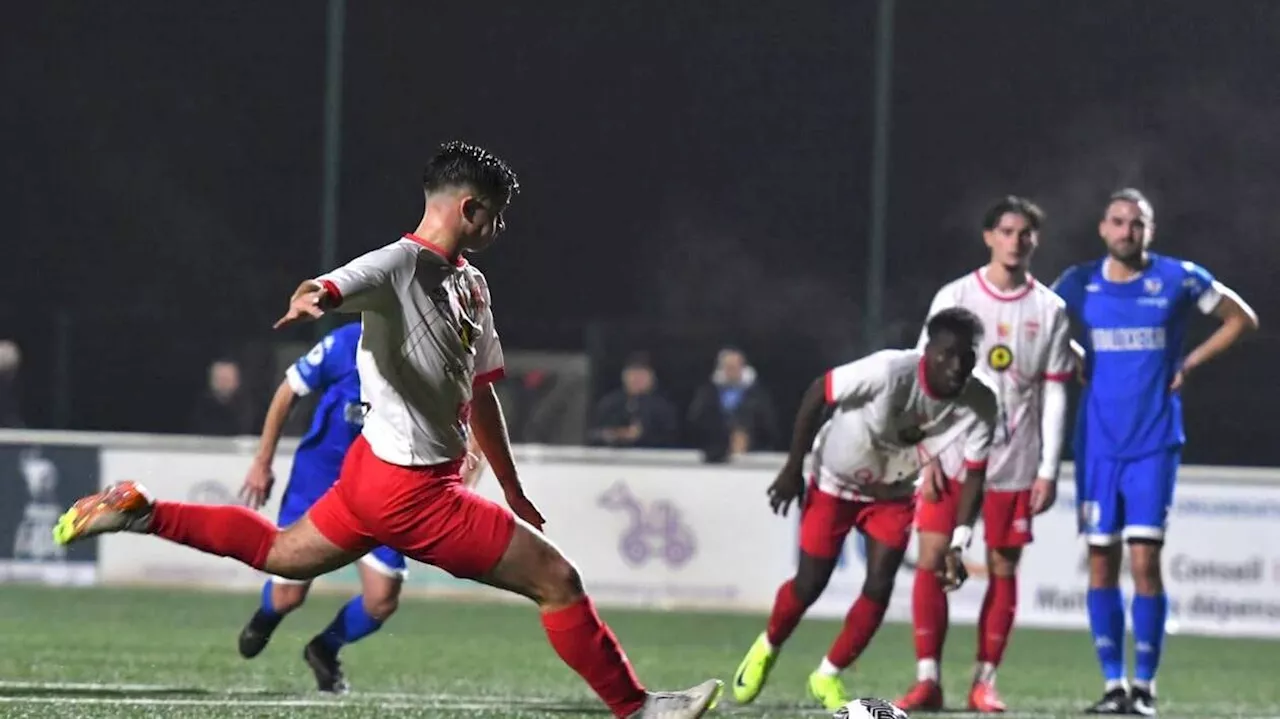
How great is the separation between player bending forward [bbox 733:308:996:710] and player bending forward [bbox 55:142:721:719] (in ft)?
8.89

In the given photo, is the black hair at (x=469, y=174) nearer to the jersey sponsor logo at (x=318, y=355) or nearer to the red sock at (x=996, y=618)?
the jersey sponsor logo at (x=318, y=355)

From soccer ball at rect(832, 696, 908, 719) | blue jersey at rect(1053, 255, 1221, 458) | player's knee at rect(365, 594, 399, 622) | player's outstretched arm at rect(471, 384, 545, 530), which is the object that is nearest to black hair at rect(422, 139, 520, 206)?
player's outstretched arm at rect(471, 384, 545, 530)

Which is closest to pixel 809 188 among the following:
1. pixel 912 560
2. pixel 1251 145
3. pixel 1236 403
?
pixel 1251 145

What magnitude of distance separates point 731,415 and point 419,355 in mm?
11654

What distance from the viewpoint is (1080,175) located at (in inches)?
1039

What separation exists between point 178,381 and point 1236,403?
9.21 meters

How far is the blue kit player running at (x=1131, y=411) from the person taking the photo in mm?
10039

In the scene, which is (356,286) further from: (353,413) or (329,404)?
(329,404)

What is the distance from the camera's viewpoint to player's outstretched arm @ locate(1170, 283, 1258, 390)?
1030cm

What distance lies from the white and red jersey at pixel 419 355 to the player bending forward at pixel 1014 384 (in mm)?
3789

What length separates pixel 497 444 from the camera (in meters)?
6.91

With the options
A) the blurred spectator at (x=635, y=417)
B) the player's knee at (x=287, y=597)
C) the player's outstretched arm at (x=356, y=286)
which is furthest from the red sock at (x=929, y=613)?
the blurred spectator at (x=635, y=417)

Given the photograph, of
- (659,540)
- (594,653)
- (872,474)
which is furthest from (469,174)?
(659,540)

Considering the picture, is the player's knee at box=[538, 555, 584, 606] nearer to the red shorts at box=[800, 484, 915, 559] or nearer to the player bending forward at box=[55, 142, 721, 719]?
the player bending forward at box=[55, 142, 721, 719]
